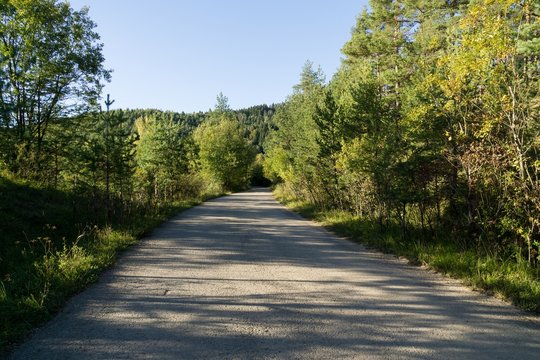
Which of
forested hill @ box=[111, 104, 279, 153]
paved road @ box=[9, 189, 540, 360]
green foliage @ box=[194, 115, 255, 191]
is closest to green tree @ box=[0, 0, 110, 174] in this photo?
paved road @ box=[9, 189, 540, 360]

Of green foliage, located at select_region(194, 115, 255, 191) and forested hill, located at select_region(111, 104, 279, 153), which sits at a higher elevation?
forested hill, located at select_region(111, 104, 279, 153)

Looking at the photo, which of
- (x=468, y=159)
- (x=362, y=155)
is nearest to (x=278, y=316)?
(x=468, y=159)

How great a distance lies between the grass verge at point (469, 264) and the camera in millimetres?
5709

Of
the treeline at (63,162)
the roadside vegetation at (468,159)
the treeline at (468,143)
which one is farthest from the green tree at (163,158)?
the roadside vegetation at (468,159)

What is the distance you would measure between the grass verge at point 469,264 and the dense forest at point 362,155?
51 mm

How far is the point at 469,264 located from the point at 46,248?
9.46 meters

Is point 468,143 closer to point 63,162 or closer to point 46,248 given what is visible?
point 46,248

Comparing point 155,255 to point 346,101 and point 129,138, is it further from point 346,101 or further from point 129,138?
point 346,101

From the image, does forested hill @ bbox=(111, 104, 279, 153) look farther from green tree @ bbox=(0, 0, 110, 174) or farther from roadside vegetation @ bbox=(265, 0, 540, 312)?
roadside vegetation @ bbox=(265, 0, 540, 312)

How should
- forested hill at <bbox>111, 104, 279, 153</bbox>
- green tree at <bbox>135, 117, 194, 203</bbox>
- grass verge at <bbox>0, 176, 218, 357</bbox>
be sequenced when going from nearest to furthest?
1. grass verge at <bbox>0, 176, 218, 357</bbox>
2. green tree at <bbox>135, 117, 194, 203</bbox>
3. forested hill at <bbox>111, 104, 279, 153</bbox>

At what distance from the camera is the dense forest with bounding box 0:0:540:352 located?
6973mm

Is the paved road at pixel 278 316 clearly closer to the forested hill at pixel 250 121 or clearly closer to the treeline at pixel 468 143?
the treeline at pixel 468 143

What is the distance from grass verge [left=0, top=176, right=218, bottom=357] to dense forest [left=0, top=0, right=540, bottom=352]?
0.14ft

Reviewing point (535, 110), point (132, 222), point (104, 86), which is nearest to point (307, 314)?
point (535, 110)
